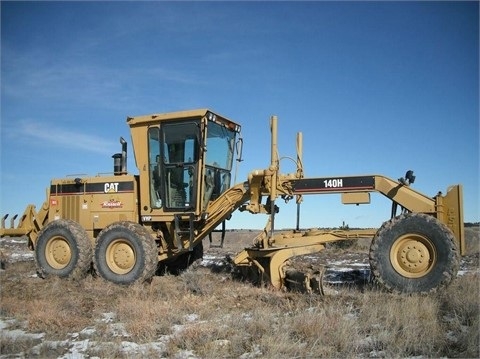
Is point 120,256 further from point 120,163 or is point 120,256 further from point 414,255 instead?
point 414,255

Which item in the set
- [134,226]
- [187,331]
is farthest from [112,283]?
[187,331]

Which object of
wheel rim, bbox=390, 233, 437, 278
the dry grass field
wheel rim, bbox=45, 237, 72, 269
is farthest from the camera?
wheel rim, bbox=45, 237, 72, 269

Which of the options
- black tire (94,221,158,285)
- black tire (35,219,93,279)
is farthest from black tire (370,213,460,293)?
black tire (35,219,93,279)

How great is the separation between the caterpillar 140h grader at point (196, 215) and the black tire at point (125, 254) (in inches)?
0.8

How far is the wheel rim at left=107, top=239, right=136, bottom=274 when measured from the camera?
1027 cm

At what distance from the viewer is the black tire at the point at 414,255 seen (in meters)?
7.52

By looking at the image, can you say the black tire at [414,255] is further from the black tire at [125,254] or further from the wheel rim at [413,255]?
the black tire at [125,254]

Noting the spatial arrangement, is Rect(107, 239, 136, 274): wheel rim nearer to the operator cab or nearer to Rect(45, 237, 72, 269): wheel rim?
the operator cab

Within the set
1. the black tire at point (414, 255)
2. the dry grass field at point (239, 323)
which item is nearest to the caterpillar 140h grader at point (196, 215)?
the black tire at point (414, 255)

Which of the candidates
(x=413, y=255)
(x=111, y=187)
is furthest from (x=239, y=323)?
(x=111, y=187)

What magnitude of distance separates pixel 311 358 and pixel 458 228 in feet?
14.6

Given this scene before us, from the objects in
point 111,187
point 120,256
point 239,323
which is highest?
point 111,187

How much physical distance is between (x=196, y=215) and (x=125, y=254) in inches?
69.0

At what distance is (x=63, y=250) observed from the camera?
36.6ft
